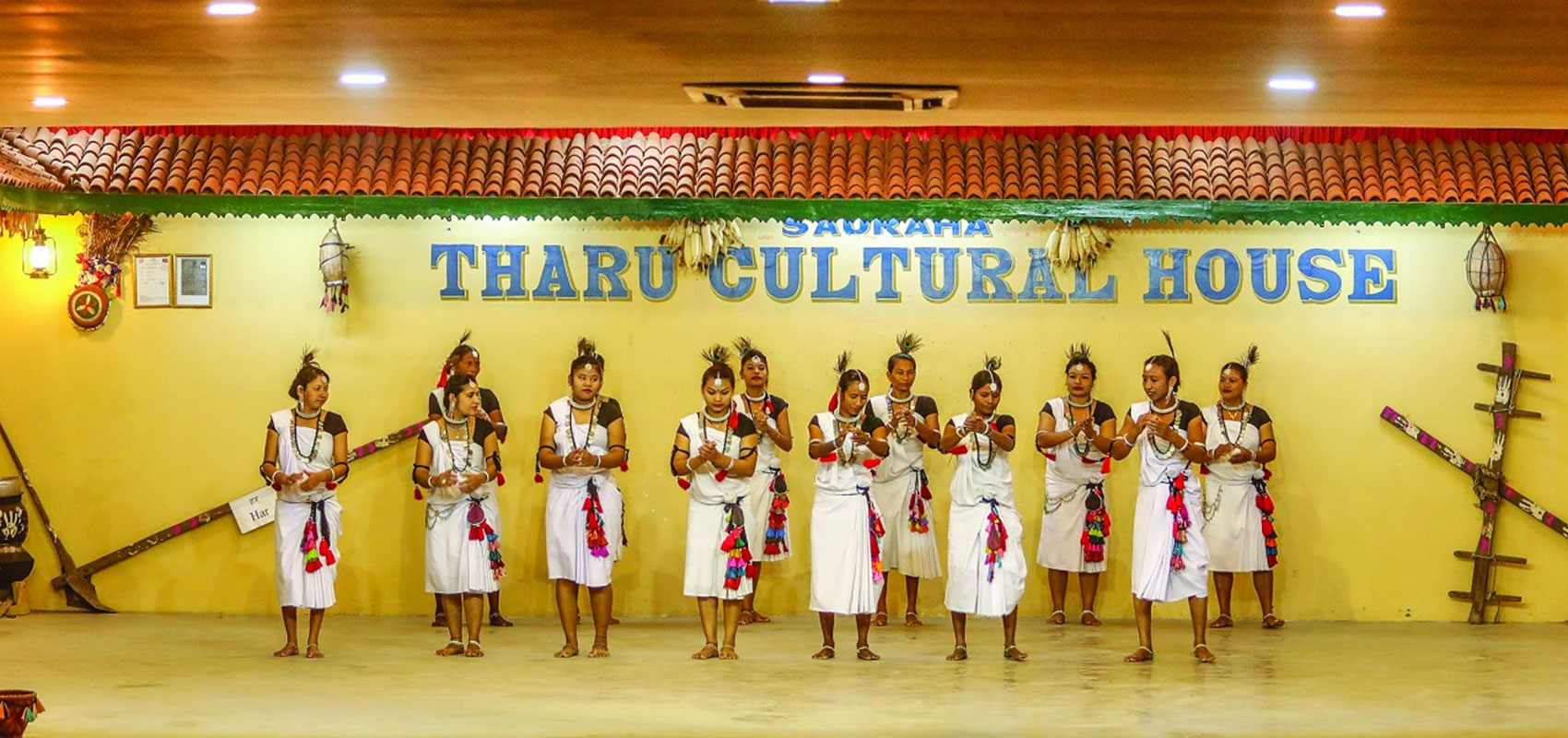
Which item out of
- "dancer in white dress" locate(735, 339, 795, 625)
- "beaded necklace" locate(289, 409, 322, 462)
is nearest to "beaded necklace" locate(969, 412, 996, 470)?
"dancer in white dress" locate(735, 339, 795, 625)

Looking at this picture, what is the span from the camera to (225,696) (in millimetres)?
8141

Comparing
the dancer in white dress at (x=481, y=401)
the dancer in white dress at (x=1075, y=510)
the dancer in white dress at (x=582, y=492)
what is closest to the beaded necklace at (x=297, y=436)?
the dancer in white dress at (x=481, y=401)

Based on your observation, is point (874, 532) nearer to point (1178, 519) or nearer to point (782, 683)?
point (782, 683)

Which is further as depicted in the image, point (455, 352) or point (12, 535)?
point (12, 535)

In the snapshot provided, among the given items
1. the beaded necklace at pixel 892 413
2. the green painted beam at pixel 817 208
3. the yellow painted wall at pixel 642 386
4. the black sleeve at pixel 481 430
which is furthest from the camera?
the yellow painted wall at pixel 642 386

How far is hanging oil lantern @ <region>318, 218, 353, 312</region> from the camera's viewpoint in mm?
11148

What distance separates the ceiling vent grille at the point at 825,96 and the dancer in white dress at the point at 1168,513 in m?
2.06

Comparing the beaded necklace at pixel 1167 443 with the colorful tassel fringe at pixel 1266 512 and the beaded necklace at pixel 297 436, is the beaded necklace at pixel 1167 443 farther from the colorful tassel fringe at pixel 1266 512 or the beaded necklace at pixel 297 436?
the beaded necklace at pixel 297 436

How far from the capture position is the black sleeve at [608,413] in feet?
31.4

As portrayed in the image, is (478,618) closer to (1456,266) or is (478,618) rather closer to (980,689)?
(980,689)

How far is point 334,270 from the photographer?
11148mm

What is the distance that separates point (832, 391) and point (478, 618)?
116 inches

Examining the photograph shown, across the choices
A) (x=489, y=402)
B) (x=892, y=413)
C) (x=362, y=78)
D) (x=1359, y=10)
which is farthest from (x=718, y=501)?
(x=1359, y=10)

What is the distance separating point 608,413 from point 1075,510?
308 centimetres
